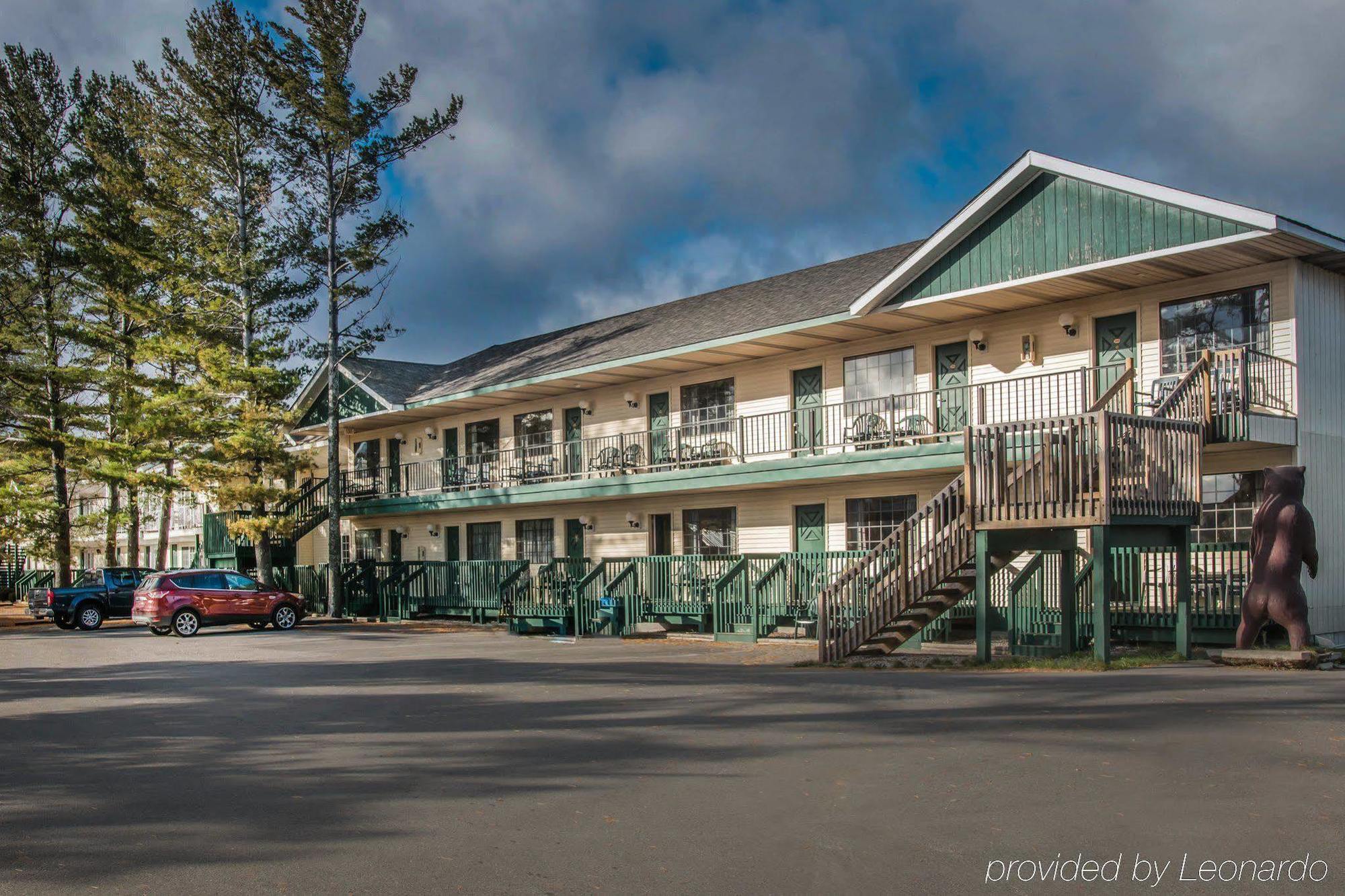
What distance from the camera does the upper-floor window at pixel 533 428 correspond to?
1259 inches

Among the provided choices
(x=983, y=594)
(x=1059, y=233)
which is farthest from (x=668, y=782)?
(x=1059, y=233)

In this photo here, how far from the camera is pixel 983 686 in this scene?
1311cm

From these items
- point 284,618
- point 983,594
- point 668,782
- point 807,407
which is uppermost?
point 807,407

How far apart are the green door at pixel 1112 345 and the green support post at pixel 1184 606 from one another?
470 cm

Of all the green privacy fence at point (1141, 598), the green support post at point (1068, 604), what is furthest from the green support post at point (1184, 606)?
the green support post at point (1068, 604)

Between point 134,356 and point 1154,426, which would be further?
point 134,356

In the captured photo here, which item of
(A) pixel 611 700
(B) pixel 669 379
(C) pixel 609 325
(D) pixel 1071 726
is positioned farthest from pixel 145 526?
(D) pixel 1071 726

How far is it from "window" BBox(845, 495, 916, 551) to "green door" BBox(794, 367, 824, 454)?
5.00 ft

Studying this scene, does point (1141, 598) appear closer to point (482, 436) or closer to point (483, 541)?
point (483, 541)

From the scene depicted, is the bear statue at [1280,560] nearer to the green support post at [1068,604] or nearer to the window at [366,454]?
the green support post at [1068,604]

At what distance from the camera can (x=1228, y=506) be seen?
60.8 ft

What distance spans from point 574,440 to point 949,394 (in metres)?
11.4

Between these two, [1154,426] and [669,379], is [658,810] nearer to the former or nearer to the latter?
[1154,426]

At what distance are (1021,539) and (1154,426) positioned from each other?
7.56 feet
